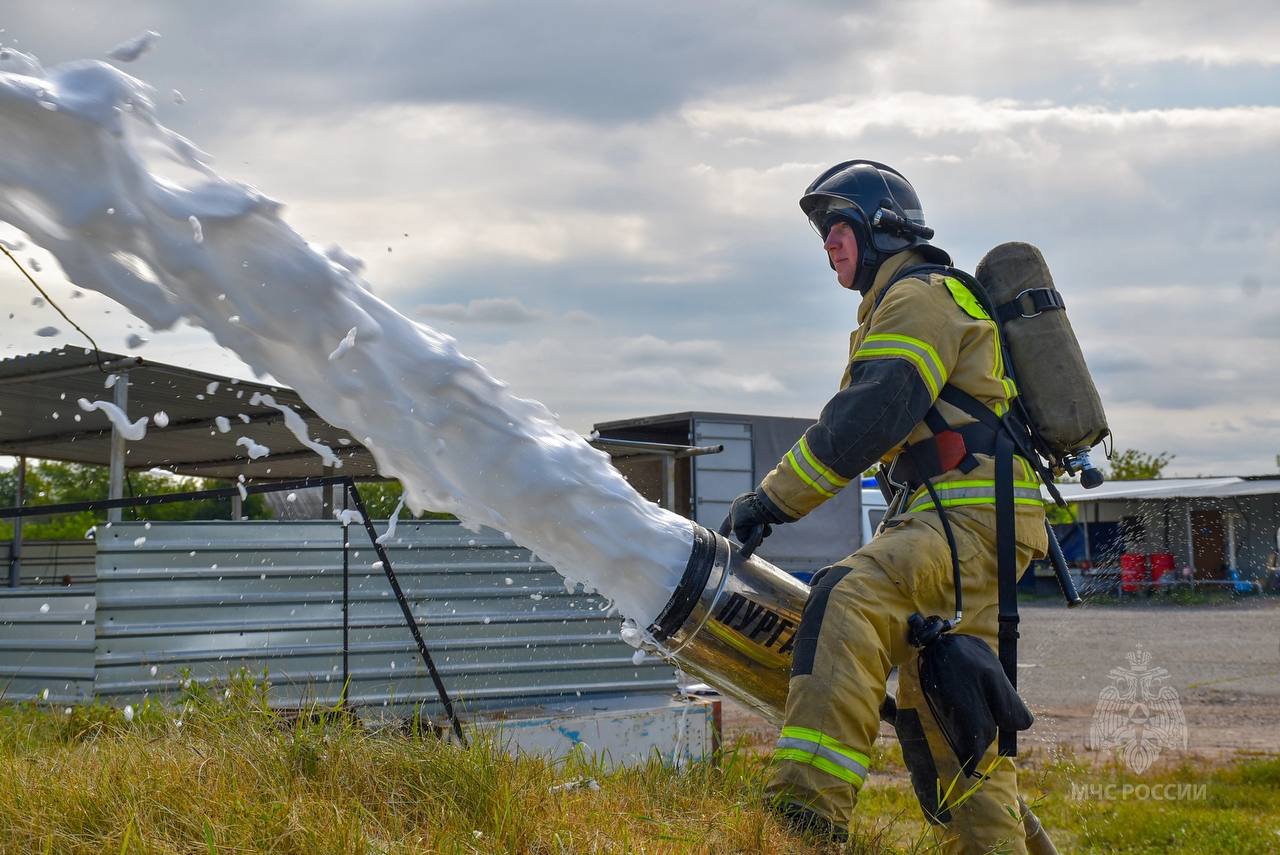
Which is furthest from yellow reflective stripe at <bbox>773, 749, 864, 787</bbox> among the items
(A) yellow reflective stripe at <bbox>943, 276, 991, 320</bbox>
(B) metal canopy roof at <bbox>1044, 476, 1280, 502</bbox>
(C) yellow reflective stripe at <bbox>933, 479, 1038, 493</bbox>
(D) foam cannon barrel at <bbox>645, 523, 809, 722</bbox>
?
(B) metal canopy roof at <bbox>1044, 476, 1280, 502</bbox>

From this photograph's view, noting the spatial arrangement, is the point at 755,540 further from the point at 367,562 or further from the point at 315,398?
the point at 367,562

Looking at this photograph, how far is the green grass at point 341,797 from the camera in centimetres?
279

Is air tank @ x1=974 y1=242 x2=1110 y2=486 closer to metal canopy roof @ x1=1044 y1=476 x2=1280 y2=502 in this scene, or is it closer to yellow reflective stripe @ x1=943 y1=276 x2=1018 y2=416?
yellow reflective stripe @ x1=943 y1=276 x2=1018 y2=416

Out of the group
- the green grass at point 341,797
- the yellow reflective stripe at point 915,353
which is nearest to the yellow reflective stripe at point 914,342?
the yellow reflective stripe at point 915,353

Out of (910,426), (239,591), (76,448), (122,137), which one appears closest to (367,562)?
(239,591)

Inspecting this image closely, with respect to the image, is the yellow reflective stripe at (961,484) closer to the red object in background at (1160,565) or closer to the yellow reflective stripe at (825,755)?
the yellow reflective stripe at (825,755)

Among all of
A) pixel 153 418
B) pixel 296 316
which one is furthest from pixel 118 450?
pixel 296 316

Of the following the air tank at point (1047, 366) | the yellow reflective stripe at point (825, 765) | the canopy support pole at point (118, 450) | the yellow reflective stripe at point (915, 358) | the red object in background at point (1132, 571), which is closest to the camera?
the yellow reflective stripe at point (825, 765)

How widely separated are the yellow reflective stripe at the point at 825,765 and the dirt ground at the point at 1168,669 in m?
1.64

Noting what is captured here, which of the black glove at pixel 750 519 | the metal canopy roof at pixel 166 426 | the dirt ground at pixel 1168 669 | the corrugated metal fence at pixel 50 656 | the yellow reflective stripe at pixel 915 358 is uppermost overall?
the metal canopy roof at pixel 166 426

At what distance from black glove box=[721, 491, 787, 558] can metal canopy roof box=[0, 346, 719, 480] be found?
3.28 metres

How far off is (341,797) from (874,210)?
2507 millimetres

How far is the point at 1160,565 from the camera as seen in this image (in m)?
27.6

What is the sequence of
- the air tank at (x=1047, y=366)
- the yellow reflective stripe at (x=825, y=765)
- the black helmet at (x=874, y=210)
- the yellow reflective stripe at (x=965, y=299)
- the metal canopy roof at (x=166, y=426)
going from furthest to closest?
1. the metal canopy roof at (x=166, y=426)
2. the black helmet at (x=874, y=210)
3. the air tank at (x=1047, y=366)
4. the yellow reflective stripe at (x=965, y=299)
5. the yellow reflective stripe at (x=825, y=765)
